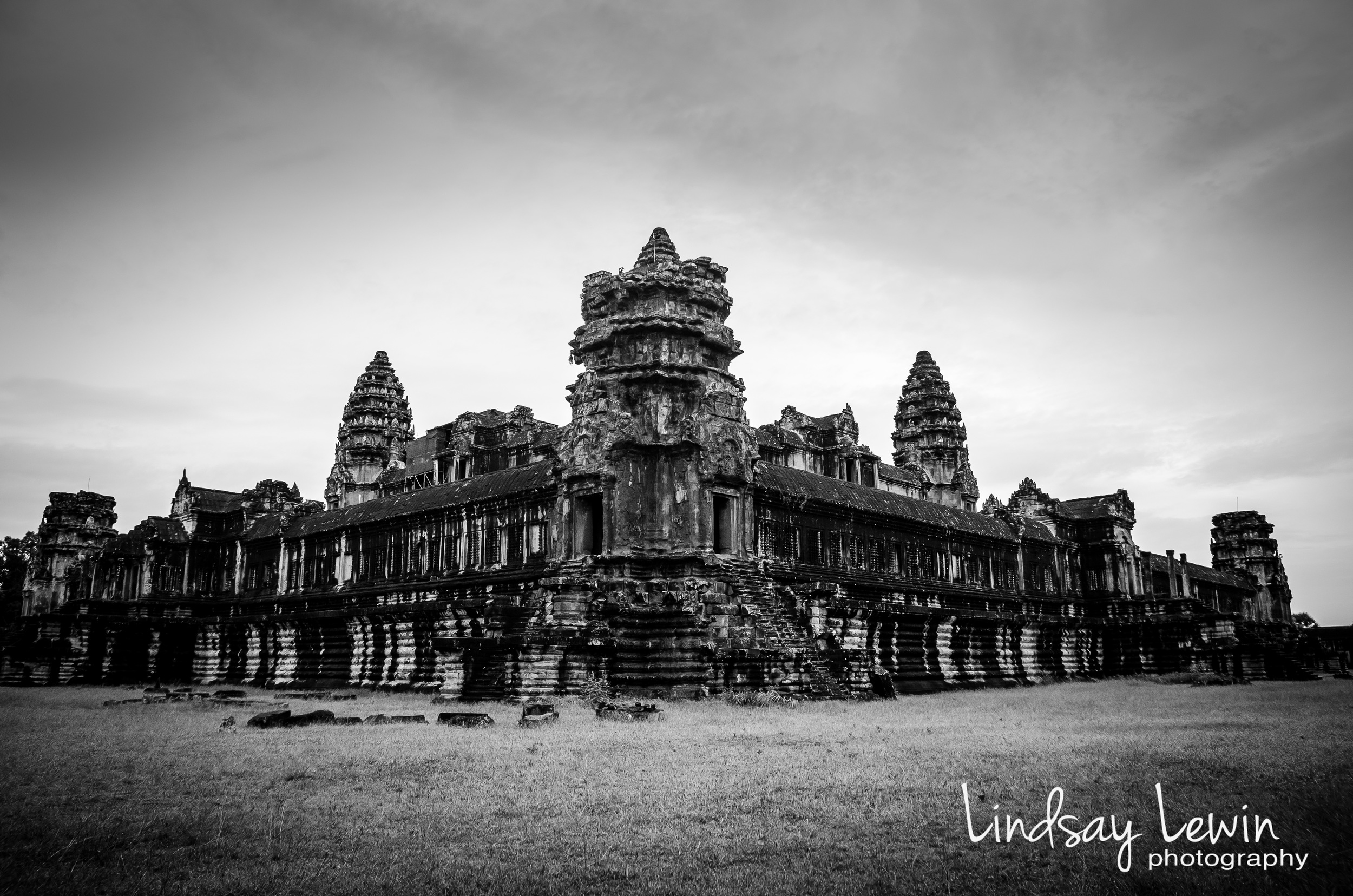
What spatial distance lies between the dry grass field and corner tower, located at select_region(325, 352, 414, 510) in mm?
57739

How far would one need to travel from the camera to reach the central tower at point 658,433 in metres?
34.2

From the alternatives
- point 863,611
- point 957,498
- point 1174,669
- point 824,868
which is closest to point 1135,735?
point 824,868

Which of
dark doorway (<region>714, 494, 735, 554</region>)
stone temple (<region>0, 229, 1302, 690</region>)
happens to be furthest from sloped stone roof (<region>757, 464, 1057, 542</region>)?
dark doorway (<region>714, 494, 735, 554</region>)

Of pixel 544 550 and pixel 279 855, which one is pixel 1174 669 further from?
pixel 279 855

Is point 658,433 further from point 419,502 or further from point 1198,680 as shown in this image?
point 1198,680

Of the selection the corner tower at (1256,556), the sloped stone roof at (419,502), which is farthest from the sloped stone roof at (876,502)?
the corner tower at (1256,556)

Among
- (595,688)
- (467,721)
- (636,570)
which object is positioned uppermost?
(636,570)

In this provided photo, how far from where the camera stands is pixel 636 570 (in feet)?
111

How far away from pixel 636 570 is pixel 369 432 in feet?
172

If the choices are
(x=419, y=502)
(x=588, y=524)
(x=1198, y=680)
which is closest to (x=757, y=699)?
(x=588, y=524)

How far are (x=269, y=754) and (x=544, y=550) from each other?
22.4 meters

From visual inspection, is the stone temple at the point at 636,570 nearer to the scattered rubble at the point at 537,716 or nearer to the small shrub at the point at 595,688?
the small shrub at the point at 595,688

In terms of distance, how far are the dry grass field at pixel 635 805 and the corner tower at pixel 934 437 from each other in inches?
2261

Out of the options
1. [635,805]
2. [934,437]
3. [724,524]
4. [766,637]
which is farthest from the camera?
[934,437]
